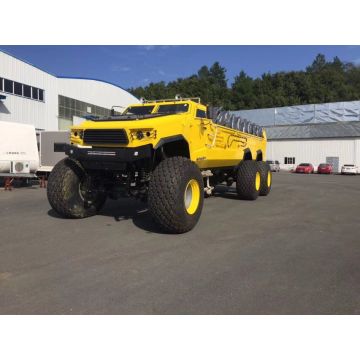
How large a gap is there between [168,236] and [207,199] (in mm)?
5300

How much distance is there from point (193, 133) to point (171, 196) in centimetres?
205

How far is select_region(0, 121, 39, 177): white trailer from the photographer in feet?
49.8

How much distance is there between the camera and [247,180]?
10789 mm

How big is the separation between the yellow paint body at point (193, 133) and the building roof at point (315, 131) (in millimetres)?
38295

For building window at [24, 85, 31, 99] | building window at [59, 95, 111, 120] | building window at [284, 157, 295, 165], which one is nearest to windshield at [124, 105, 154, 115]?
building window at [24, 85, 31, 99]

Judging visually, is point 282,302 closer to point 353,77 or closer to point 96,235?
point 96,235

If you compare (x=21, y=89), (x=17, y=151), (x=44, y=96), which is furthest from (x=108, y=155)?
(x=44, y=96)

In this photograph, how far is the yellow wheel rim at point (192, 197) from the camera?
6805mm

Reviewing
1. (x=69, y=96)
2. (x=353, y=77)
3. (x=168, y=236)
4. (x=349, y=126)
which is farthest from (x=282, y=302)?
(x=353, y=77)

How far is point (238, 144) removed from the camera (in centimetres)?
1081

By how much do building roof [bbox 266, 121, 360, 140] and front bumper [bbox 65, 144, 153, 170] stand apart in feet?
142

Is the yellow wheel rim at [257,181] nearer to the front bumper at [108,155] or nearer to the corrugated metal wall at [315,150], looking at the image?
the front bumper at [108,155]

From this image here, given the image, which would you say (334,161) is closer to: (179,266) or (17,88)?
(17,88)

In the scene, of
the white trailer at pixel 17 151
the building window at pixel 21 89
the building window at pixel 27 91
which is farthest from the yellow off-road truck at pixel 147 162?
the building window at pixel 27 91
